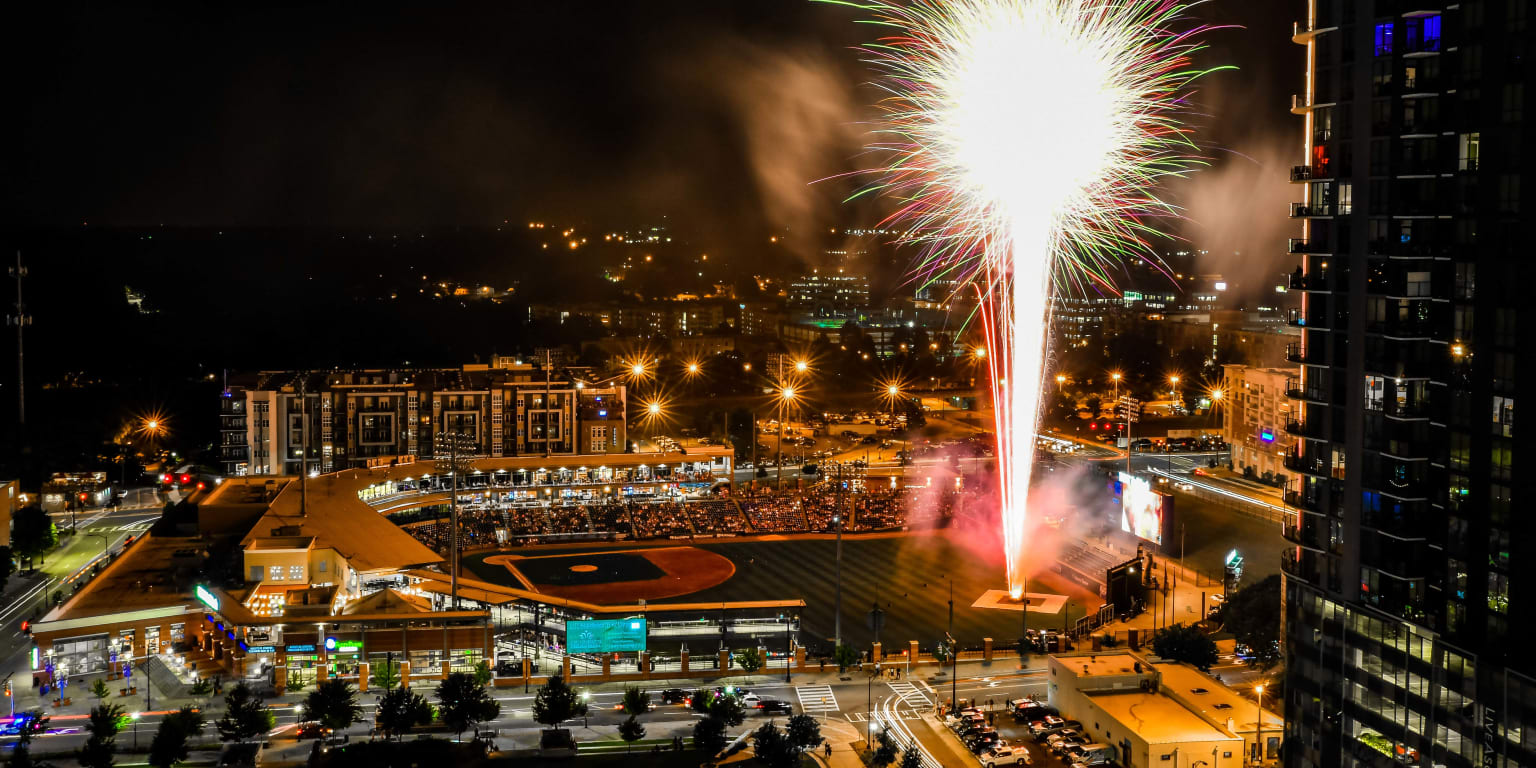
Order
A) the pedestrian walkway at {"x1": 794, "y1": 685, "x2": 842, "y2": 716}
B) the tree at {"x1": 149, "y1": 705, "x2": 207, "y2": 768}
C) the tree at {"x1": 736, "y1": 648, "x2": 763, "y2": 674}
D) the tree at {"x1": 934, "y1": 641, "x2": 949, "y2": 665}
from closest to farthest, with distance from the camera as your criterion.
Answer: the tree at {"x1": 149, "y1": 705, "x2": 207, "y2": 768}, the pedestrian walkway at {"x1": 794, "y1": 685, "x2": 842, "y2": 716}, the tree at {"x1": 736, "y1": 648, "x2": 763, "y2": 674}, the tree at {"x1": 934, "y1": 641, "x2": 949, "y2": 665}

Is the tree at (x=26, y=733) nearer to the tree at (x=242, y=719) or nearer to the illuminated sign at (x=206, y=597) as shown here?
the tree at (x=242, y=719)

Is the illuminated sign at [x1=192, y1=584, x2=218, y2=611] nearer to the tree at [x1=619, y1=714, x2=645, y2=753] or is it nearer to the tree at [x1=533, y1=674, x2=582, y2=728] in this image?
the tree at [x1=533, y1=674, x2=582, y2=728]

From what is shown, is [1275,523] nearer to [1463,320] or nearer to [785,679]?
[785,679]

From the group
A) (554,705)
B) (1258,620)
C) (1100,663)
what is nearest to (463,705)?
(554,705)

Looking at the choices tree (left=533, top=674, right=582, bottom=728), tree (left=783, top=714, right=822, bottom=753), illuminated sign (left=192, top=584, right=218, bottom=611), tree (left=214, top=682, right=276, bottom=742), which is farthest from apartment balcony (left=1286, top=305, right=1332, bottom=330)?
illuminated sign (left=192, top=584, right=218, bottom=611)

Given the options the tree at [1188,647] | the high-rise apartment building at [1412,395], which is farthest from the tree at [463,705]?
the high-rise apartment building at [1412,395]
